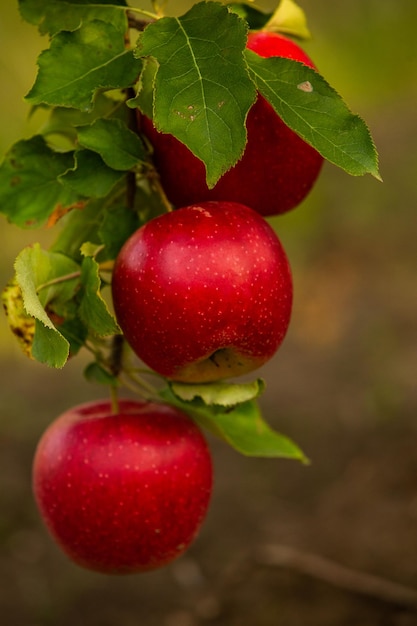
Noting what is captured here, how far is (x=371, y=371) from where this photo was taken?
3639mm

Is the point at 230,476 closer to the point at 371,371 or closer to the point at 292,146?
the point at 371,371

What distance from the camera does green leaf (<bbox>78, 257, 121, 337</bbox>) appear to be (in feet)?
2.35

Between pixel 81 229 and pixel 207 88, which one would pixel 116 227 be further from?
pixel 207 88

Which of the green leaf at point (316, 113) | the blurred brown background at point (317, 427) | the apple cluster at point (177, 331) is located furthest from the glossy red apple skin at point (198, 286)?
the blurred brown background at point (317, 427)

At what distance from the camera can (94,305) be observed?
73 cm

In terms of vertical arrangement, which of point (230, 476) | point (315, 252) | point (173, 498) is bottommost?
point (315, 252)

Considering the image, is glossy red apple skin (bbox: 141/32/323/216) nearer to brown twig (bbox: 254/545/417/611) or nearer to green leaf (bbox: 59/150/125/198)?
green leaf (bbox: 59/150/125/198)

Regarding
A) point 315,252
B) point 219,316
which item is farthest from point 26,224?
point 315,252

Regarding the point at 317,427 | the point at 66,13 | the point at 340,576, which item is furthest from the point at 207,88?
the point at 317,427

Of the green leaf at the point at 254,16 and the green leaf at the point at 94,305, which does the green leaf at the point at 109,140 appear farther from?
the green leaf at the point at 254,16

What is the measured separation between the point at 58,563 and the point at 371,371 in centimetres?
140

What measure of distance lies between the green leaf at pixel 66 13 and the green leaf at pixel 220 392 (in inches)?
12.3

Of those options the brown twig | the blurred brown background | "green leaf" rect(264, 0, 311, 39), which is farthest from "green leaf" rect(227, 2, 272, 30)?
the brown twig

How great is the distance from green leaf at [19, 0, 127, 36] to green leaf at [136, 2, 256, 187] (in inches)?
4.2
